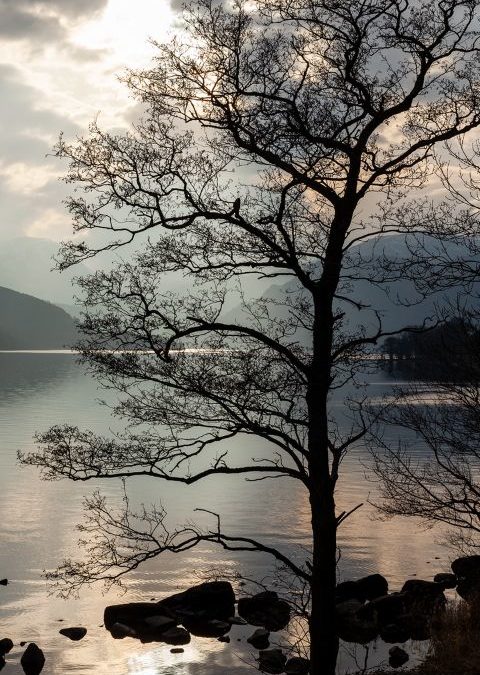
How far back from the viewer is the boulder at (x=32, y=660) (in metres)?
26.2

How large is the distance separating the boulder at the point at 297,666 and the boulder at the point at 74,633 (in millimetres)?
9015

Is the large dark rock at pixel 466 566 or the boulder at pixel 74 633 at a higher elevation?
the large dark rock at pixel 466 566

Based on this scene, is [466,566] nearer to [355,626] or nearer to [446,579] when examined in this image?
[446,579]

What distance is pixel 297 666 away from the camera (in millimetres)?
26109

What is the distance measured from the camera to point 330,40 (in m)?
15.5

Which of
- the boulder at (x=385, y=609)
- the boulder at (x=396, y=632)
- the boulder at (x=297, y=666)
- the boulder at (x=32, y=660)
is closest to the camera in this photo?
the boulder at (x=297, y=666)

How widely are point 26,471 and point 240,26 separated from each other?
64.5 m

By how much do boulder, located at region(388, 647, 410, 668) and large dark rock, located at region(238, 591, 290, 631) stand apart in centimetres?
492

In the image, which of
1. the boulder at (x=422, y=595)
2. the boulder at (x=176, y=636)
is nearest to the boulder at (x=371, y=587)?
the boulder at (x=422, y=595)

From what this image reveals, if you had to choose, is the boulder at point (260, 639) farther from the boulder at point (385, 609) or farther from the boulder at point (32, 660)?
the boulder at point (32, 660)

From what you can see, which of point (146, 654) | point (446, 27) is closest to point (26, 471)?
point (146, 654)

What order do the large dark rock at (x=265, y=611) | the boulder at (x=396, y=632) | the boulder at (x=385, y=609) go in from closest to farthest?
the boulder at (x=396, y=632) < the boulder at (x=385, y=609) < the large dark rock at (x=265, y=611)

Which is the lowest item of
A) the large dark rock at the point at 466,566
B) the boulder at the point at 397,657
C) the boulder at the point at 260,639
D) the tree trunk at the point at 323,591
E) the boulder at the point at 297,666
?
the boulder at the point at 397,657

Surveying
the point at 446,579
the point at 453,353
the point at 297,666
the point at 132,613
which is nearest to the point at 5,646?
the point at 132,613
